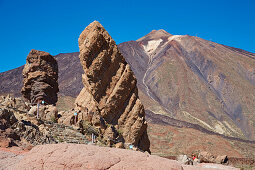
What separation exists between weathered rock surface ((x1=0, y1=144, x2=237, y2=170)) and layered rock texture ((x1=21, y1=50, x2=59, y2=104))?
12.7 meters

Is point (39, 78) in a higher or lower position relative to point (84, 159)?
higher

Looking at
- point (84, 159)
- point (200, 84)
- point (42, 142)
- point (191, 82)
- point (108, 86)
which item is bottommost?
point (84, 159)

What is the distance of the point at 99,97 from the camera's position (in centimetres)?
1555

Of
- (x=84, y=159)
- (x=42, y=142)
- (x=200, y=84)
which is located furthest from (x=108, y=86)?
(x=200, y=84)

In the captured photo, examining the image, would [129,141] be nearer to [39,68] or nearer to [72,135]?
[72,135]

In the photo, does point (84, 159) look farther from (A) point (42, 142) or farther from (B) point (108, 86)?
(B) point (108, 86)

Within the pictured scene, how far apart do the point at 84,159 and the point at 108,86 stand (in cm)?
1032

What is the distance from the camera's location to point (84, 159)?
18.1 feet

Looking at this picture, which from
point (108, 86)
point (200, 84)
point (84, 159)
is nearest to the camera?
point (84, 159)

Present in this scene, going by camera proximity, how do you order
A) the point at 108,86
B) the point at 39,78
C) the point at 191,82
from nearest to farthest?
the point at 108,86, the point at 39,78, the point at 191,82

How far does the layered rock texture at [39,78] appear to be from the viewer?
18.5 meters

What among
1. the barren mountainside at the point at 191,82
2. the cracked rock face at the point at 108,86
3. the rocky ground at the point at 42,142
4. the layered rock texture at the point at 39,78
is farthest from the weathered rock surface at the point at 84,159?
the barren mountainside at the point at 191,82

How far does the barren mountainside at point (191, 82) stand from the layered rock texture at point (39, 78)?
1716 inches

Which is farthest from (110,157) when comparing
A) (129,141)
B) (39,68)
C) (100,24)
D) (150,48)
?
(150,48)
